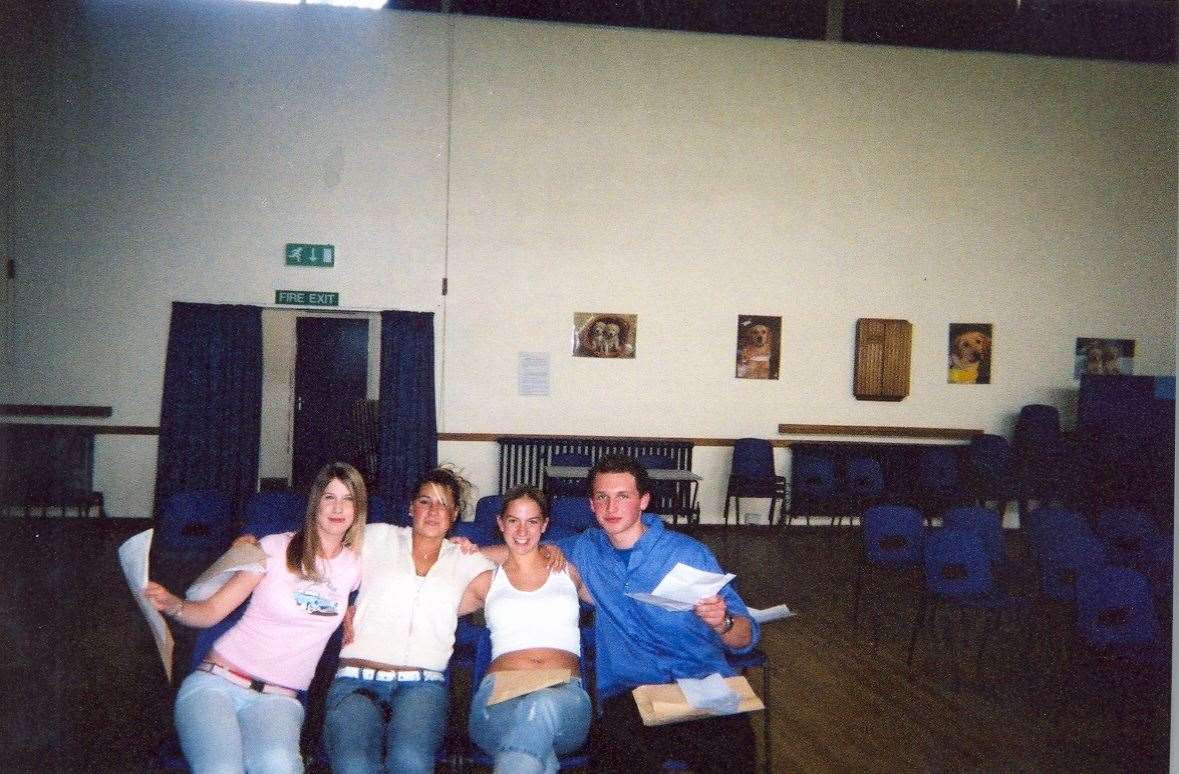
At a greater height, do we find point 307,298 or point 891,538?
point 307,298

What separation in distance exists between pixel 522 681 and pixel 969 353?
8240 mm

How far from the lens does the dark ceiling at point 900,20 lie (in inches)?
346

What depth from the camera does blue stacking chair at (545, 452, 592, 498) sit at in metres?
7.80

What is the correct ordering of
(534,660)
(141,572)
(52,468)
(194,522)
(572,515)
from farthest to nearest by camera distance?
(52,468), (194,522), (572,515), (534,660), (141,572)

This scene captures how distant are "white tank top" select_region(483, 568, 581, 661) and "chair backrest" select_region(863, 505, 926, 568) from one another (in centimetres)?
295

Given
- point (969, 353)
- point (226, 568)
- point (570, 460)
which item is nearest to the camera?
point (226, 568)

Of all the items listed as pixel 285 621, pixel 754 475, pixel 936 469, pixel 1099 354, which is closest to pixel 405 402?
pixel 754 475

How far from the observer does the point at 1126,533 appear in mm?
5227

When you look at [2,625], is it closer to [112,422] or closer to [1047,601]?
[112,422]

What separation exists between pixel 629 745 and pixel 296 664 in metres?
1.07

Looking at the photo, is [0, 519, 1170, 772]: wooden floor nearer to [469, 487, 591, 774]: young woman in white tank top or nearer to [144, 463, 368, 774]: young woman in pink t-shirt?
[144, 463, 368, 774]: young woman in pink t-shirt

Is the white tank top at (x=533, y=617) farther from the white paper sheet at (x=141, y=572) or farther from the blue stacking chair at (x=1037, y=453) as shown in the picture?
the blue stacking chair at (x=1037, y=453)

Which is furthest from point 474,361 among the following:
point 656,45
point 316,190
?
point 656,45

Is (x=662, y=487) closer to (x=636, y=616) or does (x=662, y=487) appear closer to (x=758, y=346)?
(x=758, y=346)
